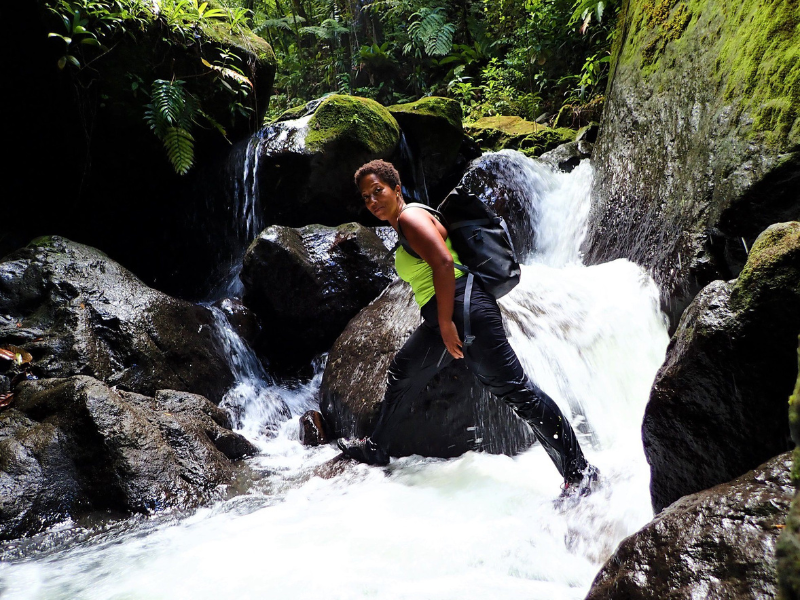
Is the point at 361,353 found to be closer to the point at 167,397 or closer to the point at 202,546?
the point at 167,397

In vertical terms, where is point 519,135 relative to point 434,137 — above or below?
above

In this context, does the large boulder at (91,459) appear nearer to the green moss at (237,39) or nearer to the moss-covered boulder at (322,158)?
the moss-covered boulder at (322,158)

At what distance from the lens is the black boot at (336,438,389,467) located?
4.25 meters

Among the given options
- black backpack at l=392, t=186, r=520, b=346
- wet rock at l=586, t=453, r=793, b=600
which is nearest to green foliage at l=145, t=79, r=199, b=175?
black backpack at l=392, t=186, r=520, b=346

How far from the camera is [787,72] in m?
3.80

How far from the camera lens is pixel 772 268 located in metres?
1.91

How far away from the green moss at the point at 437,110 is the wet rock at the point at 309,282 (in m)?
3.61

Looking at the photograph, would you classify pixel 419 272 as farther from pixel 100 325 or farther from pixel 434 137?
pixel 434 137

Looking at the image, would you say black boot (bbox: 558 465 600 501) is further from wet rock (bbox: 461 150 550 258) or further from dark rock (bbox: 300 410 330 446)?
wet rock (bbox: 461 150 550 258)

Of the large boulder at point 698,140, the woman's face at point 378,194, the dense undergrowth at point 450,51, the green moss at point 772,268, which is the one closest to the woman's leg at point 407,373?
the woman's face at point 378,194

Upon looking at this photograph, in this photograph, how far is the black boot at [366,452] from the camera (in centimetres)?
425

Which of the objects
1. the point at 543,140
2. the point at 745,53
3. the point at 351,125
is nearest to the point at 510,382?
the point at 745,53

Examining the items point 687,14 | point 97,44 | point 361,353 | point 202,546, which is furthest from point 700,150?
point 97,44

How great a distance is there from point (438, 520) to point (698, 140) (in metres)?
4.10
